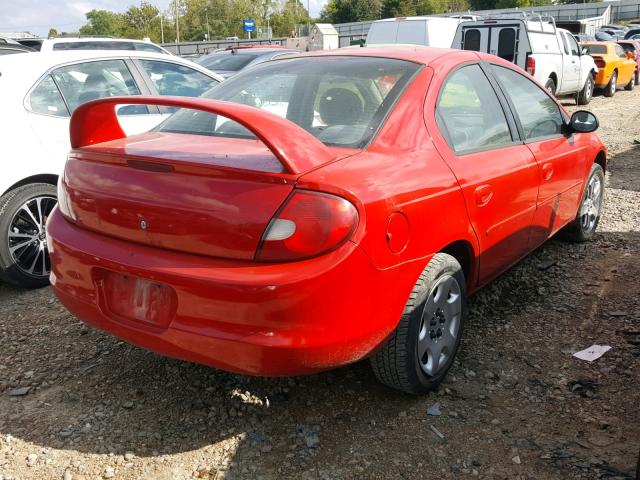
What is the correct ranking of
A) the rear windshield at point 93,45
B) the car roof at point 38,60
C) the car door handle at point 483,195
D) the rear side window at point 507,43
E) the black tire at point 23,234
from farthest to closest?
1. the rear side window at point 507,43
2. the rear windshield at point 93,45
3. the car roof at point 38,60
4. the black tire at point 23,234
5. the car door handle at point 483,195

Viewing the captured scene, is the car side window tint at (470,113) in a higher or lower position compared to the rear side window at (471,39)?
lower

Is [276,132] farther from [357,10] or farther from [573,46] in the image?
[357,10]

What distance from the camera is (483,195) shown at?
3037 millimetres

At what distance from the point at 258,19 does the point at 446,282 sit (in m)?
114

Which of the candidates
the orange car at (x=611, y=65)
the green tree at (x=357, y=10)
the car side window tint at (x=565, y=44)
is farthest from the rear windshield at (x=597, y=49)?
the green tree at (x=357, y=10)

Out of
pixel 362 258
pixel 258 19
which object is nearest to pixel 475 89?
pixel 362 258

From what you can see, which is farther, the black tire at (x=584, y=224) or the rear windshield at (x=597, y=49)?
the rear windshield at (x=597, y=49)

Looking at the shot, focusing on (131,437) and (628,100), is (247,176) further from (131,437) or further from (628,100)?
(628,100)

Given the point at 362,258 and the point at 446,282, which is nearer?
the point at 362,258

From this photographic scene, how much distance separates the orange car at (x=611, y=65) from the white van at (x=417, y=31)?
4.56 meters

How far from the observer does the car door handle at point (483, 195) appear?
118 inches

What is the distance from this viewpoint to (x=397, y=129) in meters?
2.71

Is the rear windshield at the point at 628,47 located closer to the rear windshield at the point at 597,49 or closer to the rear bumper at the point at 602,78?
the rear windshield at the point at 597,49

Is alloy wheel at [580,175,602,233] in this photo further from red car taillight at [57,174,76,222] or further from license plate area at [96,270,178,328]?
red car taillight at [57,174,76,222]
